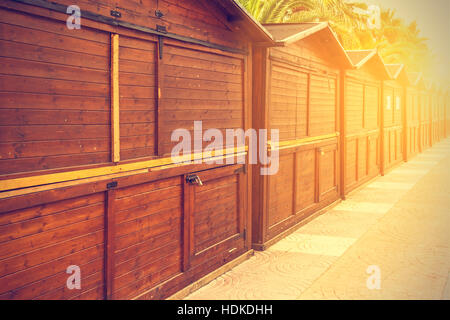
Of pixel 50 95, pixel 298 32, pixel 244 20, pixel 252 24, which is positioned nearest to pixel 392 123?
pixel 298 32

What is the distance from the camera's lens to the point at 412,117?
23.2 metres

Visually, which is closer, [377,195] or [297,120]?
[297,120]

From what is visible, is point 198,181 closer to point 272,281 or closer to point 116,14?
point 272,281

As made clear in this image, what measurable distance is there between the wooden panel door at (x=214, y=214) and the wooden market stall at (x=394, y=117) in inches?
424

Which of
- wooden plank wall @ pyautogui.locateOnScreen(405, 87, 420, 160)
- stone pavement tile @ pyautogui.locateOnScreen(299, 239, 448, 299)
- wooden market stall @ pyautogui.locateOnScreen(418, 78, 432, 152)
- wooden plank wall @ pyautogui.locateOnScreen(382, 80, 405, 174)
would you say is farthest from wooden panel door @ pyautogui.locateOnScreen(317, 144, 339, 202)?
wooden market stall @ pyautogui.locateOnScreen(418, 78, 432, 152)

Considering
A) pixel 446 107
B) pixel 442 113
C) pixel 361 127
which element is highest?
pixel 446 107

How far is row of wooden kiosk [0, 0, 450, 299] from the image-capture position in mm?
3594

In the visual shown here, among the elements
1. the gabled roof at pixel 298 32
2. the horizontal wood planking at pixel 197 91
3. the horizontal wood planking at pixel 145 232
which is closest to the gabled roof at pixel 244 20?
the gabled roof at pixel 298 32

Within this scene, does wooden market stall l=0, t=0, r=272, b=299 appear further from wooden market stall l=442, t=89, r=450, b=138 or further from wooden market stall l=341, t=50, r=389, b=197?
wooden market stall l=442, t=89, r=450, b=138

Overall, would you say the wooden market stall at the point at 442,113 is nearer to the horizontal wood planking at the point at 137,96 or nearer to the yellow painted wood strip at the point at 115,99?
the horizontal wood planking at the point at 137,96

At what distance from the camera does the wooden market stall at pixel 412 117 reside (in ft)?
70.7

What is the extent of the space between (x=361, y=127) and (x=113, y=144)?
10750mm

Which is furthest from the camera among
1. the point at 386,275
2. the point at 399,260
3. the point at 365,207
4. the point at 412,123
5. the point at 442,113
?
the point at 442,113

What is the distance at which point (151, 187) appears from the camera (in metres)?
5.07
